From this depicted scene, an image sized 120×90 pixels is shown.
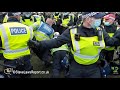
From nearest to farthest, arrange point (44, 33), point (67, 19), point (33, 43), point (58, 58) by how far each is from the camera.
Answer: point (33, 43)
point (58, 58)
point (44, 33)
point (67, 19)

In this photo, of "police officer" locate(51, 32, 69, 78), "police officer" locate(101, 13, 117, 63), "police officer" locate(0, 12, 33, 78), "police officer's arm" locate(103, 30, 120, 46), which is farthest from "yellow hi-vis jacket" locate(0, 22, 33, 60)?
"police officer" locate(101, 13, 117, 63)

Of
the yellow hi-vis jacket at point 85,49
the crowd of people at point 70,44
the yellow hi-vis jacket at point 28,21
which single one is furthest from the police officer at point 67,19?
the yellow hi-vis jacket at point 85,49

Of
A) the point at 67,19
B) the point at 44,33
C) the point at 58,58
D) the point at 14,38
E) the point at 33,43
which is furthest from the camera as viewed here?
the point at 67,19

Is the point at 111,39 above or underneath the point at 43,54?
above

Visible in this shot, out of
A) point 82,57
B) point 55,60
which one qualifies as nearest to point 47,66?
point 55,60

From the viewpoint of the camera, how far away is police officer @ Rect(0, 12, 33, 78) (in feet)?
15.8

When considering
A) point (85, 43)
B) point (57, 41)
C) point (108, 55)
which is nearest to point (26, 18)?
point (57, 41)

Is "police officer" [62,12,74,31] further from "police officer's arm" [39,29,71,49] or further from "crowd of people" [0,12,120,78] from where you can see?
"police officer's arm" [39,29,71,49]

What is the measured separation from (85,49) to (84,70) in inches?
9.2

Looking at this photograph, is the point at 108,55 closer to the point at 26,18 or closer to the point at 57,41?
the point at 57,41

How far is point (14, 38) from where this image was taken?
15.9ft

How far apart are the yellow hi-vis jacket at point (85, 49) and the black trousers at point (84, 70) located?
47 mm
